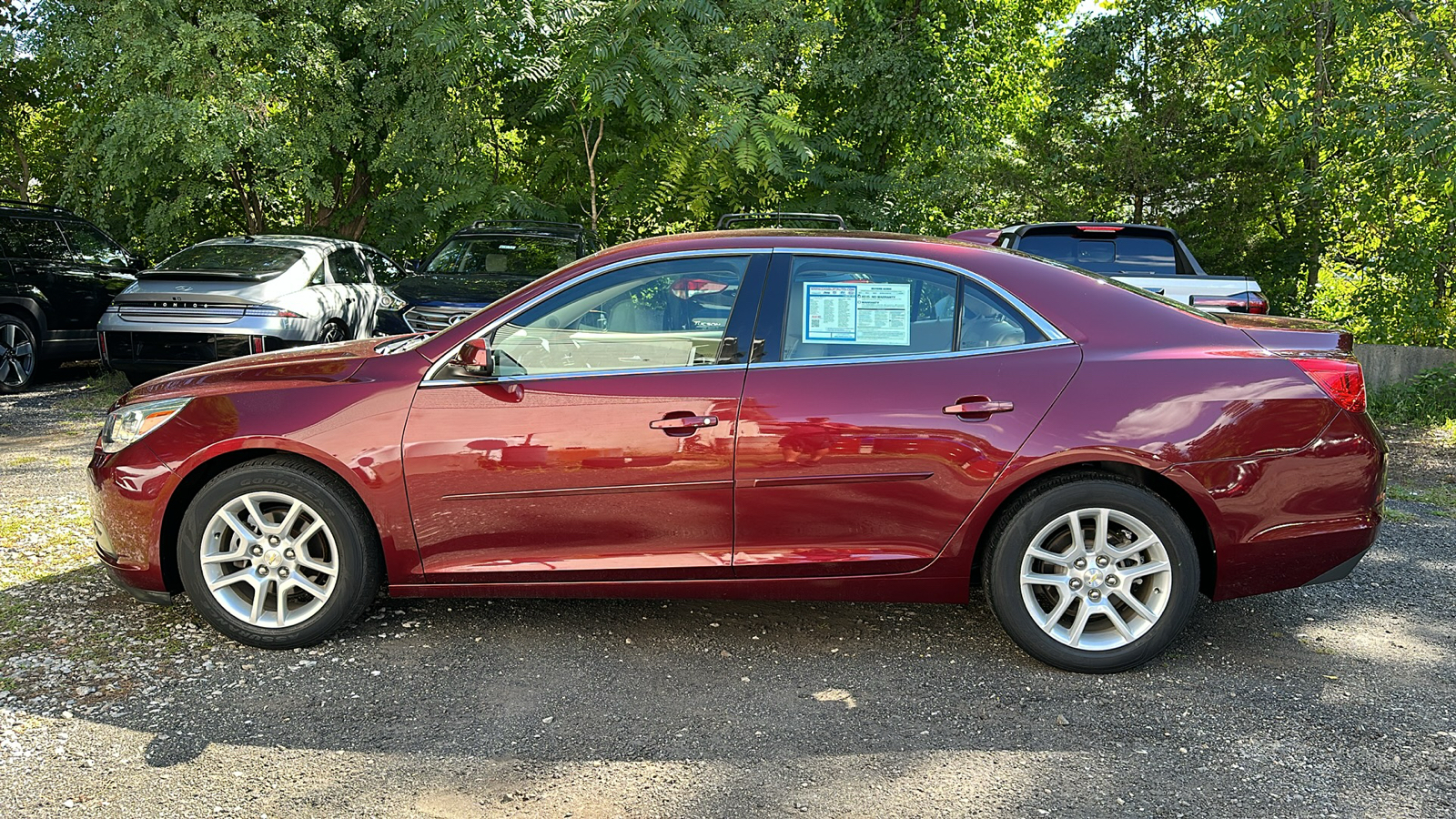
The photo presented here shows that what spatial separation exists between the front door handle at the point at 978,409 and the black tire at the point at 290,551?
220 centimetres

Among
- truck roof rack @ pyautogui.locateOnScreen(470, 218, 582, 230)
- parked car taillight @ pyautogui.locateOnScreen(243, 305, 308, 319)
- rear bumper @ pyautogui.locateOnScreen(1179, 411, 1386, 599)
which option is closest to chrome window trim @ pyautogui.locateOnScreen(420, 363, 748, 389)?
rear bumper @ pyautogui.locateOnScreen(1179, 411, 1386, 599)

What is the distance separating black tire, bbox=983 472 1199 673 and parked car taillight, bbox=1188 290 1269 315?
14.7 ft

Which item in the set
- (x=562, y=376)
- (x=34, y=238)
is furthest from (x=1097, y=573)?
(x=34, y=238)

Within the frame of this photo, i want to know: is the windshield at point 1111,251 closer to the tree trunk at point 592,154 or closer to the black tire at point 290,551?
the black tire at point 290,551

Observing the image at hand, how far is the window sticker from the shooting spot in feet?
13.8

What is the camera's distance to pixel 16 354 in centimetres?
1106

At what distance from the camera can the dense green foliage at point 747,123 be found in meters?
12.0

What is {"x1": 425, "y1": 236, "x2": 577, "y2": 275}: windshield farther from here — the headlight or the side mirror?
the side mirror

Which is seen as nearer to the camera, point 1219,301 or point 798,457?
point 798,457

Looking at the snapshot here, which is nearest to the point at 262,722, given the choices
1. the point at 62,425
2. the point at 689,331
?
the point at 689,331

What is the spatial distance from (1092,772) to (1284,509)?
134 cm

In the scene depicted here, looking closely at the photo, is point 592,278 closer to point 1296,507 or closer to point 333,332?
point 1296,507

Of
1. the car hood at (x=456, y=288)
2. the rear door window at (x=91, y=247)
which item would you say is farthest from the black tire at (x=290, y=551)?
the rear door window at (x=91, y=247)

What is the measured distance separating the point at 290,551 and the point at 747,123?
880 centimetres
